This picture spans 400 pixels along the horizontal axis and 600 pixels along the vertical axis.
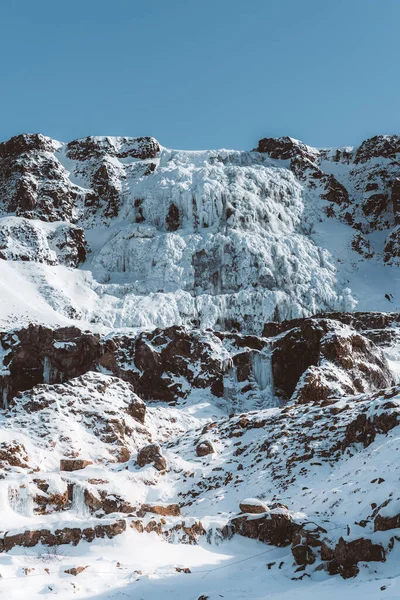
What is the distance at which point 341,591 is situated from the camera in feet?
36.7

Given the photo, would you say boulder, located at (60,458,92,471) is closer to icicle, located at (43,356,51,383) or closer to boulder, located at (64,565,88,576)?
boulder, located at (64,565,88,576)

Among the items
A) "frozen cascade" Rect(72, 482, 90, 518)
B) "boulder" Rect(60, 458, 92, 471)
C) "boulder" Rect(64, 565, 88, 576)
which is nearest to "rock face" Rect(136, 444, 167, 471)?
"boulder" Rect(60, 458, 92, 471)

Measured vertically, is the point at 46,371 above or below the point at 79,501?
above

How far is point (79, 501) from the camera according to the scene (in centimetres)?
2272

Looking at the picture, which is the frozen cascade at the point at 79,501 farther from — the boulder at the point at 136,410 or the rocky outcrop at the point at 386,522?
the boulder at the point at 136,410

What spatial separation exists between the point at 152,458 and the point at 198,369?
18.9m

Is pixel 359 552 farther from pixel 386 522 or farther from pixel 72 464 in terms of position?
pixel 72 464

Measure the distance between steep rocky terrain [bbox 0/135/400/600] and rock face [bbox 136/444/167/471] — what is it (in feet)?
0.48

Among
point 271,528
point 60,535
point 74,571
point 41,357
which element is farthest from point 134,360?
point 74,571

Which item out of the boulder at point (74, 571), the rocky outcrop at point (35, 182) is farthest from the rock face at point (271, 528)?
the rocky outcrop at point (35, 182)

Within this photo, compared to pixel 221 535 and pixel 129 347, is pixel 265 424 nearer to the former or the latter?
pixel 221 535

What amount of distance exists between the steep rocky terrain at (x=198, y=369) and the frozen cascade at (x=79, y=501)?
0.10m

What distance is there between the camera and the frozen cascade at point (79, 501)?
22422mm

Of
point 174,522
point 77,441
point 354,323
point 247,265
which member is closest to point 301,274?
point 247,265
